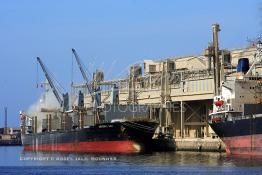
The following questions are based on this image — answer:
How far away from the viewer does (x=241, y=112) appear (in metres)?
78.5

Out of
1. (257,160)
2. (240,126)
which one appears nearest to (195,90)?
(240,126)

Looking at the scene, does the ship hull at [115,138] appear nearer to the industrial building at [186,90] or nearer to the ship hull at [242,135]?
the industrial building at [186,90]

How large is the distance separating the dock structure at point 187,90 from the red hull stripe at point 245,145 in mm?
16975

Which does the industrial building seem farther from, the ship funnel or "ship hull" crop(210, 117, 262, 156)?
"ship hull" crop(210, 117, 262, 156)

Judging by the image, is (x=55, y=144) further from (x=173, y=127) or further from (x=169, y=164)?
(x=169, y=164)

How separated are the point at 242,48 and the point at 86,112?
2385cm

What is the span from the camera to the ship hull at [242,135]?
233ft

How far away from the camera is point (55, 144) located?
10888 cm

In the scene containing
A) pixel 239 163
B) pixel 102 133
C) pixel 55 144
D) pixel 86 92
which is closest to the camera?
pixel 239 163

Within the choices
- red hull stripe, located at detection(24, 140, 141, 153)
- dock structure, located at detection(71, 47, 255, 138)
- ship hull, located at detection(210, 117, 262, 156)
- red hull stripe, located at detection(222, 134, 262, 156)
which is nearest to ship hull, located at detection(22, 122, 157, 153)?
red hull stripe, located at detection(24, 140, 141, 153)

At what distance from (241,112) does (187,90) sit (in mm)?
28401

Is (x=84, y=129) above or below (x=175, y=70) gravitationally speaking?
below

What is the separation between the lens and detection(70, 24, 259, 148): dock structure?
10269 centimetres

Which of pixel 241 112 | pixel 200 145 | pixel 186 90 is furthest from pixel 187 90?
pixel 241 112
